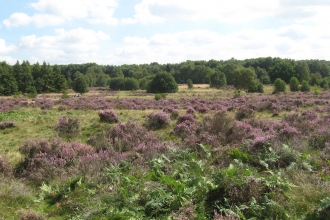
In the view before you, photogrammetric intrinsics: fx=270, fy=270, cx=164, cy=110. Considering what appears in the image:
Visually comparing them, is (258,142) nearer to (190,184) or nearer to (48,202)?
(190,184)

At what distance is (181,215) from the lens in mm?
3727

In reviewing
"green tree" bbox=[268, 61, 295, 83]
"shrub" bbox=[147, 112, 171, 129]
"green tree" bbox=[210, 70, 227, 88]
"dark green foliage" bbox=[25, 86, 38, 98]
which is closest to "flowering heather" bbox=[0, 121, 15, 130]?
"shrub" bbox=[147, 112, 171, 129]

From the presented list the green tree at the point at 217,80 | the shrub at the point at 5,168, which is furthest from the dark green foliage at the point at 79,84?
the shrub at the point at 5,168

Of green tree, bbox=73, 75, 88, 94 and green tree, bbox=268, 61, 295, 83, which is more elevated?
green tree, bbox=268, 61, 295, 83

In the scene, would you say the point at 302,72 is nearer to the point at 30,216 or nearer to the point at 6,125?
the point at 6,125

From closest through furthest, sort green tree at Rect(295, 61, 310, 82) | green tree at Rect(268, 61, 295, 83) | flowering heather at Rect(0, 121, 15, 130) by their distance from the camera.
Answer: flowering heather at Rect(0, 121, 15, 130), green tree at Rect(295, 61, 310, 82), green tree at Rect(268, 61, 295, 83)


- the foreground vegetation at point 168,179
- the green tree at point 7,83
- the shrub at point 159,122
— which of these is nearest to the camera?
the foreground vegetation at point 168,179

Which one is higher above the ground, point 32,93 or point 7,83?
point 7,83

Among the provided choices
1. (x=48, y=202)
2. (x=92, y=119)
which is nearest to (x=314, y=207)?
(x=48, y=202)

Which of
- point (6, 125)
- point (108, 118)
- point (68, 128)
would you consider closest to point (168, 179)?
point (68, 128)

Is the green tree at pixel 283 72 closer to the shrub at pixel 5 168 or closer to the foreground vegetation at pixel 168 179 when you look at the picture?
the foreground vegetation at pixel 168 179

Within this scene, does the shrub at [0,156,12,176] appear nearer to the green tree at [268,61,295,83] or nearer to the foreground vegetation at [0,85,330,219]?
the foreground vegetation at [0,85,330,219]

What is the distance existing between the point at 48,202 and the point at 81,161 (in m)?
1.79

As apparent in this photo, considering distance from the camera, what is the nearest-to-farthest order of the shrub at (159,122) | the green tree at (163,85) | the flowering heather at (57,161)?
the flowering heather at (57,161)
the shrub at (159,122)
the green tree at (163,85)
